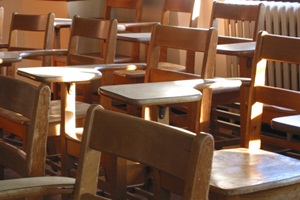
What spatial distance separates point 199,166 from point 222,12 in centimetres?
303

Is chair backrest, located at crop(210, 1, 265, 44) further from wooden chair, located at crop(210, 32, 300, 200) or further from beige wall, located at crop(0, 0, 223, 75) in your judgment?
wooden chair, located at crop(210, 32, 300, 200)

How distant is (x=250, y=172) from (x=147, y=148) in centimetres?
83

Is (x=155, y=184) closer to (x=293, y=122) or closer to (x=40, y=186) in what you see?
(x=293, y=122)

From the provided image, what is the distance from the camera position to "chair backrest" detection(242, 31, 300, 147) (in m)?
2.63

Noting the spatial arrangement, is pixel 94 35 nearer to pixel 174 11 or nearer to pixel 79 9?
pixel 174 11

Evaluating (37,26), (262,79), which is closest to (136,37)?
(37,26)

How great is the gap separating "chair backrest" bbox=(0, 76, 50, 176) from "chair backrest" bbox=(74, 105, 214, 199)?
17 cm

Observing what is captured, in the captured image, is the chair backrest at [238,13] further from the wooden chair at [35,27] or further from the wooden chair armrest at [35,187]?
the wooden chair armrest at [35,187]

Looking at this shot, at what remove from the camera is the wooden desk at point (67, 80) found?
118 inches

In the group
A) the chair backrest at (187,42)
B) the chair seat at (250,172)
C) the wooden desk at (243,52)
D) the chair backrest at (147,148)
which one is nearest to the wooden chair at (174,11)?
the wooden desk at (243,52)

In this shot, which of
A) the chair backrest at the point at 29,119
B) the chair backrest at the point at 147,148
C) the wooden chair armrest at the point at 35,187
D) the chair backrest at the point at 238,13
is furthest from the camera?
the chair backrest at the point at 238,13

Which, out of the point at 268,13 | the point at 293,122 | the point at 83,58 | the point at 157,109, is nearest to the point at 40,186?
the point at 293,122

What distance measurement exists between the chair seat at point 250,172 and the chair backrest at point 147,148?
580mm

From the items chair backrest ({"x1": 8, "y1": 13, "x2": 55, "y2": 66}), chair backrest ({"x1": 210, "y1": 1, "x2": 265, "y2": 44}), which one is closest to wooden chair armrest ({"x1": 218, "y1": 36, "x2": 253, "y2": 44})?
chair backrest ({"x1": 210, "y1": 1, "x2": 265, "y2": 44})
